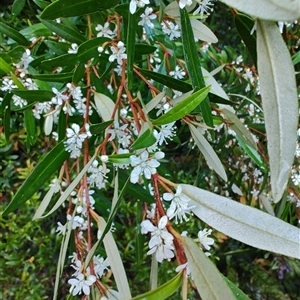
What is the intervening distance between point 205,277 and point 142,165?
131mm

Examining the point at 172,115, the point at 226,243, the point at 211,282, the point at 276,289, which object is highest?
the point at 172,115

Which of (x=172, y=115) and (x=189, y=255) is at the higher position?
(x=172, y=115)

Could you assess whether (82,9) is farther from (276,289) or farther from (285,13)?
(276,289)

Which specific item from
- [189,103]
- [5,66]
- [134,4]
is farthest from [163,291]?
[5,66]

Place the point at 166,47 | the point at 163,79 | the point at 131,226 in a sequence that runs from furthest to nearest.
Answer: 1. the point at 131,226
2. the point at 166,47
3. the point at 163,79

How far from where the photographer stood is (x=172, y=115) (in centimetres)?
42

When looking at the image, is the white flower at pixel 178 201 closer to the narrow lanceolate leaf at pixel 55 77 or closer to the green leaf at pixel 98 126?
the green leaf at pixel 98 126

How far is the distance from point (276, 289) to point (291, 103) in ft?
4.81

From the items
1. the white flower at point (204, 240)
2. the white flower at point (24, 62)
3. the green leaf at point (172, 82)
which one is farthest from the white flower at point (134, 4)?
the white flower at point (24, 62)

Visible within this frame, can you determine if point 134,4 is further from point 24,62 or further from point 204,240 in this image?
point 24,62

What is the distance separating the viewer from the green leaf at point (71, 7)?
44 cm

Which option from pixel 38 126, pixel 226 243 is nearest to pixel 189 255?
pixel 38 126

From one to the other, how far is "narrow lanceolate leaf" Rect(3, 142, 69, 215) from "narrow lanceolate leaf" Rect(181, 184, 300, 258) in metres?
0.24

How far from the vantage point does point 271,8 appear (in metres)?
0.27
